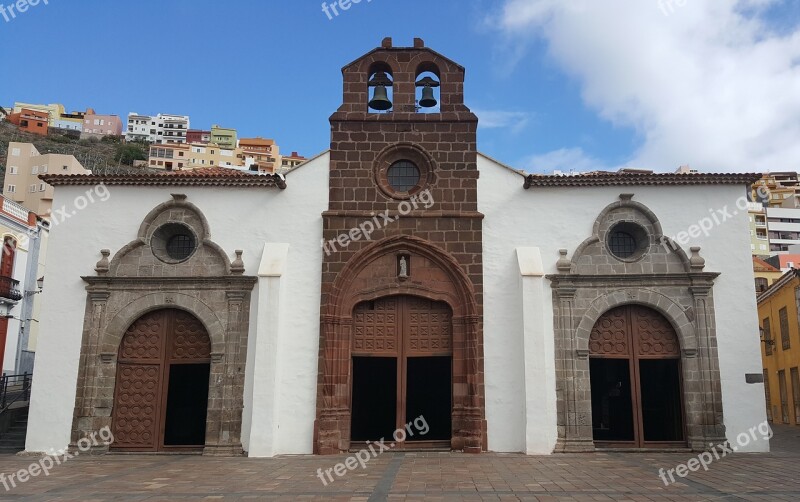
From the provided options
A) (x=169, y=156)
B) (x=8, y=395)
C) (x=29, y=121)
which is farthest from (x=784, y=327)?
(x=29, y=121)

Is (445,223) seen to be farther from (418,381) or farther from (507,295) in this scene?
(418,381)

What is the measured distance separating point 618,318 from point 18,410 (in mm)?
13688

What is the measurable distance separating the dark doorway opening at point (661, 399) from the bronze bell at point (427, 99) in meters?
Result: 7.25

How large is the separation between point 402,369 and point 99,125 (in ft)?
341

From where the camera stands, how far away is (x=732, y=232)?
45.8 feet

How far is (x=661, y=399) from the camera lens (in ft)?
45.3

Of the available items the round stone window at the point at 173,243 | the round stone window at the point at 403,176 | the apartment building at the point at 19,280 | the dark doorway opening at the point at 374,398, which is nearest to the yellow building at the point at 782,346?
the round stone window at the point at 403,176

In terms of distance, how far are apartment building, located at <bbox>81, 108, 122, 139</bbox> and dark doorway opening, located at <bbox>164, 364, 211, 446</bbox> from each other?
97.4 metres

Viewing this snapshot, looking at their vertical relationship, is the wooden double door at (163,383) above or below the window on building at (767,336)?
below

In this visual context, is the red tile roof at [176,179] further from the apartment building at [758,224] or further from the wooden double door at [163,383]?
the apartment building at [758,224]

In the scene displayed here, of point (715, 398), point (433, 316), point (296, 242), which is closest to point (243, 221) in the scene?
point (296, 242)

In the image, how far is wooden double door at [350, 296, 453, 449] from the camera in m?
13.7

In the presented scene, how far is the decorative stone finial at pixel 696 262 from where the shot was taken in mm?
13656

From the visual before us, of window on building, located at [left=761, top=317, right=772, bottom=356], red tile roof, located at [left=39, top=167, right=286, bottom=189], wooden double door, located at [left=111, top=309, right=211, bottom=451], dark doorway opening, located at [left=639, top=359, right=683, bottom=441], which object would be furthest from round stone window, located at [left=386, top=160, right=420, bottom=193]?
window on building, located at [left=761, top=317, right=772, bottom=356]
